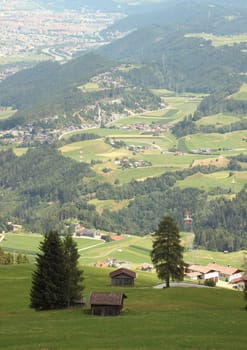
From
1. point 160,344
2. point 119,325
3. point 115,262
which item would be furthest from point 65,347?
point 115,262

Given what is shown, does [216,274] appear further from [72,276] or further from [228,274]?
[72,276]

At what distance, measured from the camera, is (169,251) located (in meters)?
75.9

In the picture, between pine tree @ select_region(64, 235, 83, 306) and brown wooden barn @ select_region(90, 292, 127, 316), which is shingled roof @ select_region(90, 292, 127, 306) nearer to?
brown wooden barn @ select_region(90, 292, 127, 316)

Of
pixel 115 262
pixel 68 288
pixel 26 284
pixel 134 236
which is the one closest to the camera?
pixel 68 288

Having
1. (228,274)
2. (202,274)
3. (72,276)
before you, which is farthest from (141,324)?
(228,274)

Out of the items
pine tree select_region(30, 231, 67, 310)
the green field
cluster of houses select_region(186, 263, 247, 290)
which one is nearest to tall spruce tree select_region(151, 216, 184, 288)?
pine tree select_region(30, 231, 67, 310)

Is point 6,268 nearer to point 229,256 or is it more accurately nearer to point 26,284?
point 26,284

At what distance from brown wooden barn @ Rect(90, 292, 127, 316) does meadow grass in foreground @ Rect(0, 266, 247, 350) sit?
65 centimetres

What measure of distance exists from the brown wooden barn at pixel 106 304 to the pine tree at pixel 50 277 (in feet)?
10.4

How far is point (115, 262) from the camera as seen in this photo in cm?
14562

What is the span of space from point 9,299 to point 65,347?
2816 cm

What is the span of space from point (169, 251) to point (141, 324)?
83.1 ft

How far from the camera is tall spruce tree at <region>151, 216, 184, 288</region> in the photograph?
250ft

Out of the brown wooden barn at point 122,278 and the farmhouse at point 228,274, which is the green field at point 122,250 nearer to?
the farmhouse at point 228,274
